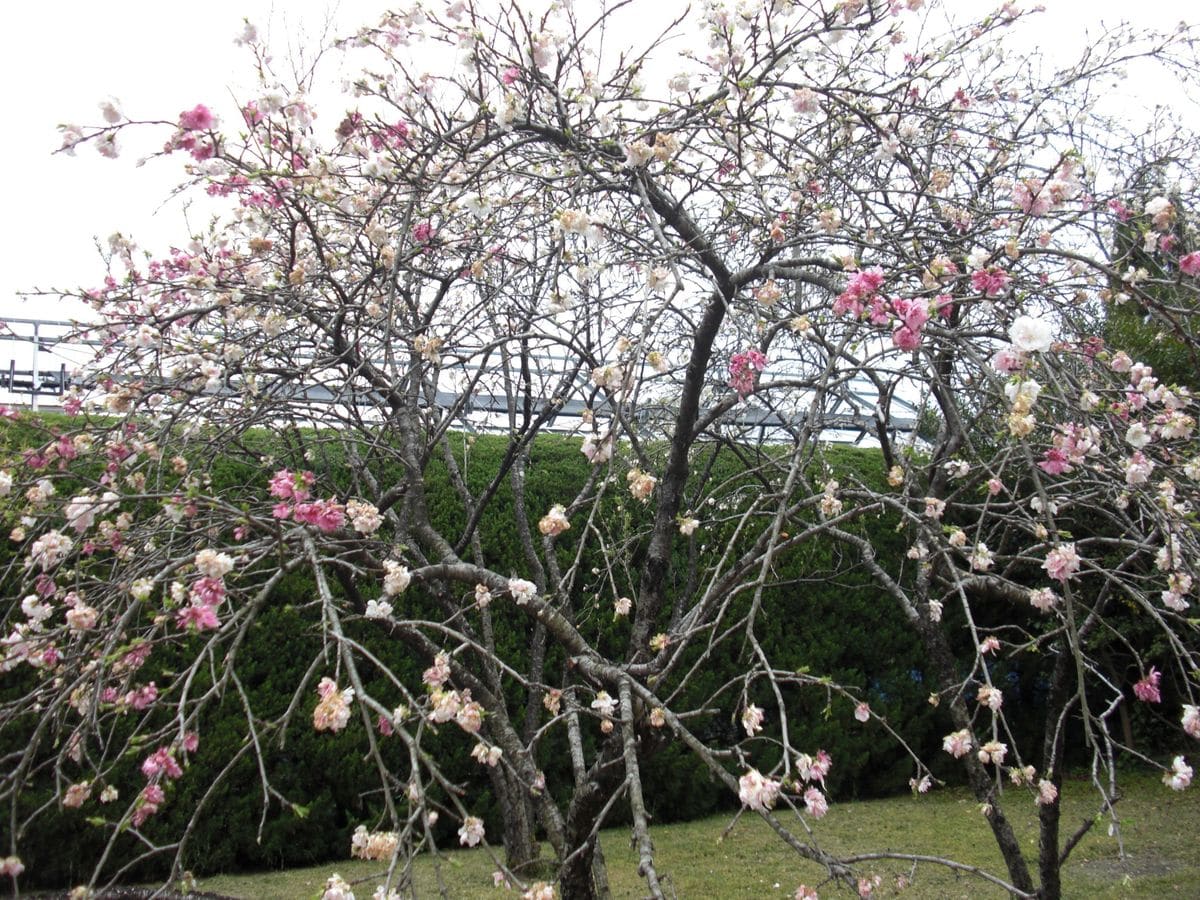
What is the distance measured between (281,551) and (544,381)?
101 inches

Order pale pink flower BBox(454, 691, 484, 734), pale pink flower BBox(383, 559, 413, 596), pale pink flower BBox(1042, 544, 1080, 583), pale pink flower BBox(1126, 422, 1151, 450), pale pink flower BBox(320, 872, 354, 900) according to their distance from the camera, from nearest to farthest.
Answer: pale pink flower BBox(320, 872, 354, 900)
pale pink flower BBox(454, 691, 484, 734)
pale pink flower BBox(1042, 544, 1080, 583)
pale pink flower BBox(1126, 422, 1151, 450)
pale pink flower BBox(383, 559, 413, 596)

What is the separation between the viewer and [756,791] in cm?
160

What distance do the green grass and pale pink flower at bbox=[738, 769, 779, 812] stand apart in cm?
198

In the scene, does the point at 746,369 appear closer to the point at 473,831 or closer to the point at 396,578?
the point at 396,578

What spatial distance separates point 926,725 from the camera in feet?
19.6

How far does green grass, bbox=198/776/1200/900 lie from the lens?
3926mm

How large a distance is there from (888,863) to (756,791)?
3.16 meters

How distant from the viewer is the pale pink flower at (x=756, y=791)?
158cm

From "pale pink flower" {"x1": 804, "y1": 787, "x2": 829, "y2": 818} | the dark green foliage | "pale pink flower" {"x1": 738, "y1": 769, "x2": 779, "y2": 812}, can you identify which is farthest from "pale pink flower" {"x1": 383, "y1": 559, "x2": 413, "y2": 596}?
the dark green foliage

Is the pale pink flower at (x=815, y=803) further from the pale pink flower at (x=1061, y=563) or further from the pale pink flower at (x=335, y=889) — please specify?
the pale pink flower at (x=335, y=889)

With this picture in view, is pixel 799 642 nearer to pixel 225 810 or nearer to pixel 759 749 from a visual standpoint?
pixel 759 749

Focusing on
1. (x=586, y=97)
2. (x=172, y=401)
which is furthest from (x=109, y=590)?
(x=586, y=97)

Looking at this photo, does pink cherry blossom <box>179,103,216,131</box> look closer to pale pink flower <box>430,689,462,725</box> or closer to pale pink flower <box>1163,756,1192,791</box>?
pale pink flower <box>430,689,462,725</box>

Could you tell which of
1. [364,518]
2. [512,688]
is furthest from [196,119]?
[512,688]
